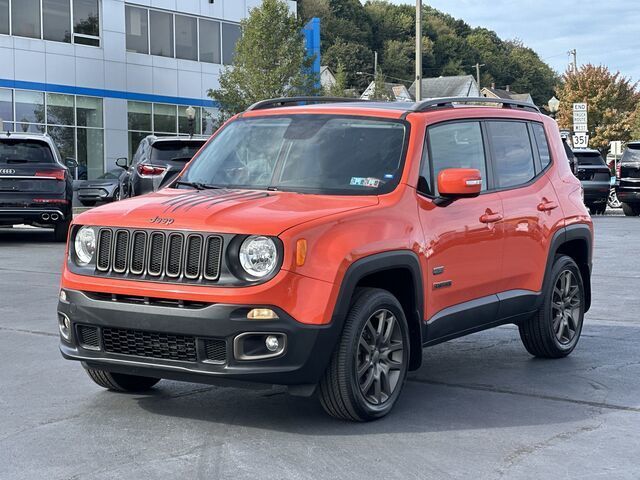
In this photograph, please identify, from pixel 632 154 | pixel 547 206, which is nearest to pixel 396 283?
pixel 547 206

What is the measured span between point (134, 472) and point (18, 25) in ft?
114

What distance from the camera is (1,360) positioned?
752 cm

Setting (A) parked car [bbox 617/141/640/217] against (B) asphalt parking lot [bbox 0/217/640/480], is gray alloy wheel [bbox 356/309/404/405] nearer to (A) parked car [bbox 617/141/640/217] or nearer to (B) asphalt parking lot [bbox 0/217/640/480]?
(B) asphalt parking lot [bbox 0/217/640/480]

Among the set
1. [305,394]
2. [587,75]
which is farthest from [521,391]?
[587,75]

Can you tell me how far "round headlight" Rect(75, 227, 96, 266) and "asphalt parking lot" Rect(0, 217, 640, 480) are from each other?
883mm

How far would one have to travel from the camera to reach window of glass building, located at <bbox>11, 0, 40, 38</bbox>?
121 feet

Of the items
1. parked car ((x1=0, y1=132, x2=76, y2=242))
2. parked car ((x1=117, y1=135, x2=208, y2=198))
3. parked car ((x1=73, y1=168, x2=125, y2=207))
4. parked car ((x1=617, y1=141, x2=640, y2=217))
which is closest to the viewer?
parked car ((x1=0, y1=132, x2=76, y2=242))

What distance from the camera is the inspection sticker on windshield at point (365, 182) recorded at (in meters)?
6.02

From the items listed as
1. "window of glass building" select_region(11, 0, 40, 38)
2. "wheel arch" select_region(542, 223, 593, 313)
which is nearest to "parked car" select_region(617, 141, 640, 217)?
"wheel arch" select_region(542, 223, 593, 313)

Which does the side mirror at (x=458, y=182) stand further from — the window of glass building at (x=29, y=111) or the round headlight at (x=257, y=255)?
the window of glass building at (x=29, y=111)

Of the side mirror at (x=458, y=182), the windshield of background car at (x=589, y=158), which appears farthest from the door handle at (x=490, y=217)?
the windshield of background car at (x=589, y=158)

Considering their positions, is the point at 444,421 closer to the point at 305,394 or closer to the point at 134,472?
the point at 305,394

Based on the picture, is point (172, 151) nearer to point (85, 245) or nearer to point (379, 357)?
point (85, 245)

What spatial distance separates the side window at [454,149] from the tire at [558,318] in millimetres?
1180
